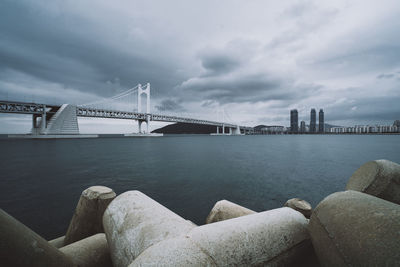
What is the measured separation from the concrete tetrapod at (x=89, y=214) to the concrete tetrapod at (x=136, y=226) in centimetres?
85

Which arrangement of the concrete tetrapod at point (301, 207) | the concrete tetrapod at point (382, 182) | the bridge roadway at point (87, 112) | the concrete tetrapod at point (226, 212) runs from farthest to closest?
1. the bridge roadway at point (87, 112)
2. the concrete tetrapod at point (301, 207)
3. the concrete tetrapod at point (226, 212)
4. the concrete tetrapod at point (382, 182)

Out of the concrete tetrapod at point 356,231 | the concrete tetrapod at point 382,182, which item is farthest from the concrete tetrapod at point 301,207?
the concrete tetrapod at point 356,231

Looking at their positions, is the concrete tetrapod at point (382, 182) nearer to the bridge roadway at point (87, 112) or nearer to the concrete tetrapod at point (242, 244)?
the concrete tetrapod at point (242, 244)

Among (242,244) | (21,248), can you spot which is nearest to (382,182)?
(242,244)

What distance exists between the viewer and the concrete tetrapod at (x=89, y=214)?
2895 mm

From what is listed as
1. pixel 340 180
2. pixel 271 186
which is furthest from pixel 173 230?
pixel 340 180

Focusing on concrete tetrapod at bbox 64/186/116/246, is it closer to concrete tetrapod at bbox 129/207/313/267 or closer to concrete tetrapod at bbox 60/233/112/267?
concrete tetrapod at bbox 60/233/112/267

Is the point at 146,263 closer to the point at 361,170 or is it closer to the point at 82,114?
the point at 361,170

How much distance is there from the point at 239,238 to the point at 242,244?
0.15ft

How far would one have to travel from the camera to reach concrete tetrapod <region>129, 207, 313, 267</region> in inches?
46.1

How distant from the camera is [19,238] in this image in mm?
1236

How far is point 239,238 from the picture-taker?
143 centimetres

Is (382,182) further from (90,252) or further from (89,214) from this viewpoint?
(89,214)

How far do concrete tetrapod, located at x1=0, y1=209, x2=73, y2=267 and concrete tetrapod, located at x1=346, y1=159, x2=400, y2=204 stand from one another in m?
3.54
